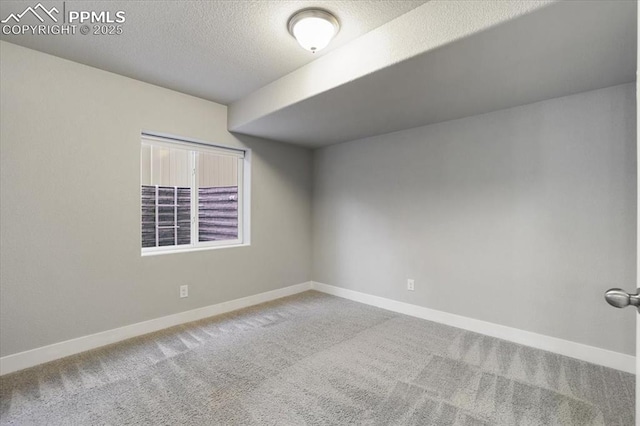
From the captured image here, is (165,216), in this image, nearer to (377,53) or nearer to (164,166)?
(164,166)

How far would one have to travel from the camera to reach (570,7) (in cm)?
140

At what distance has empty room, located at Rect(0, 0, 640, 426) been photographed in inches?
70.2

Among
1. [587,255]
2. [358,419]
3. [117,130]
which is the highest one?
[117,130]

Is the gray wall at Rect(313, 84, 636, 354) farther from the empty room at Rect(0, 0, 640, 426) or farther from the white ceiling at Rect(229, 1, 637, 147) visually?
the white ceiling at Rect(229, 1, 637, 147)

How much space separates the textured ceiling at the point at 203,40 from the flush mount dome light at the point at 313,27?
0.04m

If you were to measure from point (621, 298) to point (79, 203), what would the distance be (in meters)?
3.25

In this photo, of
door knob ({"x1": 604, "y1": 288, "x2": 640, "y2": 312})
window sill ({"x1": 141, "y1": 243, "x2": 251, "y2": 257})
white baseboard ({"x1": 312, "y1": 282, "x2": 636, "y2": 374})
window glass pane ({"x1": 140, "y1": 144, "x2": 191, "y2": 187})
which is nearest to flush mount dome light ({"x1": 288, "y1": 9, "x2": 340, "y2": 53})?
door knob ({"x1": 604, "y1": 288, "x2": 640, "y2": 312})

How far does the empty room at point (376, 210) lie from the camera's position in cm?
178

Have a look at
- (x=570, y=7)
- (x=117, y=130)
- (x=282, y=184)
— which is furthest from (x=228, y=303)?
(x=570, y=7)

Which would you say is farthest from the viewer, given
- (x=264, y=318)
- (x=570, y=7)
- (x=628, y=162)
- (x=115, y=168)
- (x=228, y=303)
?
(x=228, y=303)

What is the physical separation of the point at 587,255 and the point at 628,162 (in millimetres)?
736

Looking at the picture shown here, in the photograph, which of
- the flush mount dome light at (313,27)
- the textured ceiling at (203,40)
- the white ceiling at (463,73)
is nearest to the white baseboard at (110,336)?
the white ceiling at (463,73)

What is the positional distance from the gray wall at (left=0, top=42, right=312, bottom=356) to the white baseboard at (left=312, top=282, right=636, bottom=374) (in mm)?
2004

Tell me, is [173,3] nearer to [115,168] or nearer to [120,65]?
[120,65]
